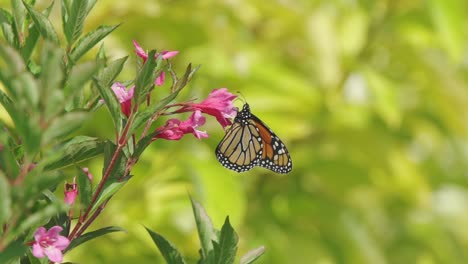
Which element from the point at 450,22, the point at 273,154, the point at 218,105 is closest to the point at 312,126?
the point at 450,22

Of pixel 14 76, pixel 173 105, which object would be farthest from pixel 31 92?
pixel 173 105

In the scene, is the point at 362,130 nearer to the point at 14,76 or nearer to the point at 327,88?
the point at 327,88

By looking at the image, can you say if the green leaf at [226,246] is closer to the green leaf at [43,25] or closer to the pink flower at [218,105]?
the pink flower at [218,105]

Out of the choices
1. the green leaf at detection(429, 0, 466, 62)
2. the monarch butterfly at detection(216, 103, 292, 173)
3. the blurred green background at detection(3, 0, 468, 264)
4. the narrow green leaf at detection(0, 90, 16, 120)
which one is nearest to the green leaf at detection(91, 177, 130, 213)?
the narrow green leaf at detection(0, 90, 16, 120)

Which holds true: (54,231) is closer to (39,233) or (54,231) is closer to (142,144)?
(39,233)

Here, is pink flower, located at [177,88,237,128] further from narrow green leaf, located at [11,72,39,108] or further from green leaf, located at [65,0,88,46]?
narrow green leaf, located at [11,72,39,108]
